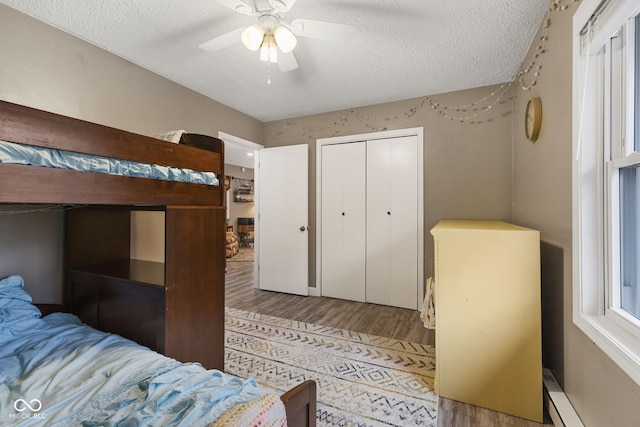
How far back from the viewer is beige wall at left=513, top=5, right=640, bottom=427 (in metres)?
1.00

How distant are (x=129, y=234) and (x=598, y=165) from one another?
9.45 feet

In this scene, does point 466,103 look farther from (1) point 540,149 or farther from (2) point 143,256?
(2) point 143,256

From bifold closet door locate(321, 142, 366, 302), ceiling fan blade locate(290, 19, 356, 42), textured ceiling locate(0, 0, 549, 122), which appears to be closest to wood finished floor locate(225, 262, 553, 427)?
bifold closet door locate(321, 142, 366, 302)

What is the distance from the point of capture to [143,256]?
2.13 m

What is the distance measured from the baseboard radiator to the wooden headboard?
218 cm

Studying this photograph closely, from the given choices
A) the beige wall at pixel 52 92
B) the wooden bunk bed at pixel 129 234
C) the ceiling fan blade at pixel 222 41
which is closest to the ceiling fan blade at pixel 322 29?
the ceiling fan blade at pixel 222 41

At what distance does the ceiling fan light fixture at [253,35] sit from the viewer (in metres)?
1.49

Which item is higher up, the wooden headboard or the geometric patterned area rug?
the wooden headboard

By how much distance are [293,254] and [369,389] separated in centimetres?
212

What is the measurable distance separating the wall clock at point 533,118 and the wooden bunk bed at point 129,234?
Answer: 2060mm

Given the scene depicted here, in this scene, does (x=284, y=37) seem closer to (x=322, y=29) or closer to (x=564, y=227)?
(x=322, y=29)

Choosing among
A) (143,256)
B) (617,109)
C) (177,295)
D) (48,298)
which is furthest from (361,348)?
(48,298)

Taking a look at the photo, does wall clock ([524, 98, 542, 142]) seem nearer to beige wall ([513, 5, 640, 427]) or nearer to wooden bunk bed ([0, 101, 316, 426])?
beige wall ([513, 5, 640, 427])

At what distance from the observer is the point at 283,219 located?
3668 mm
